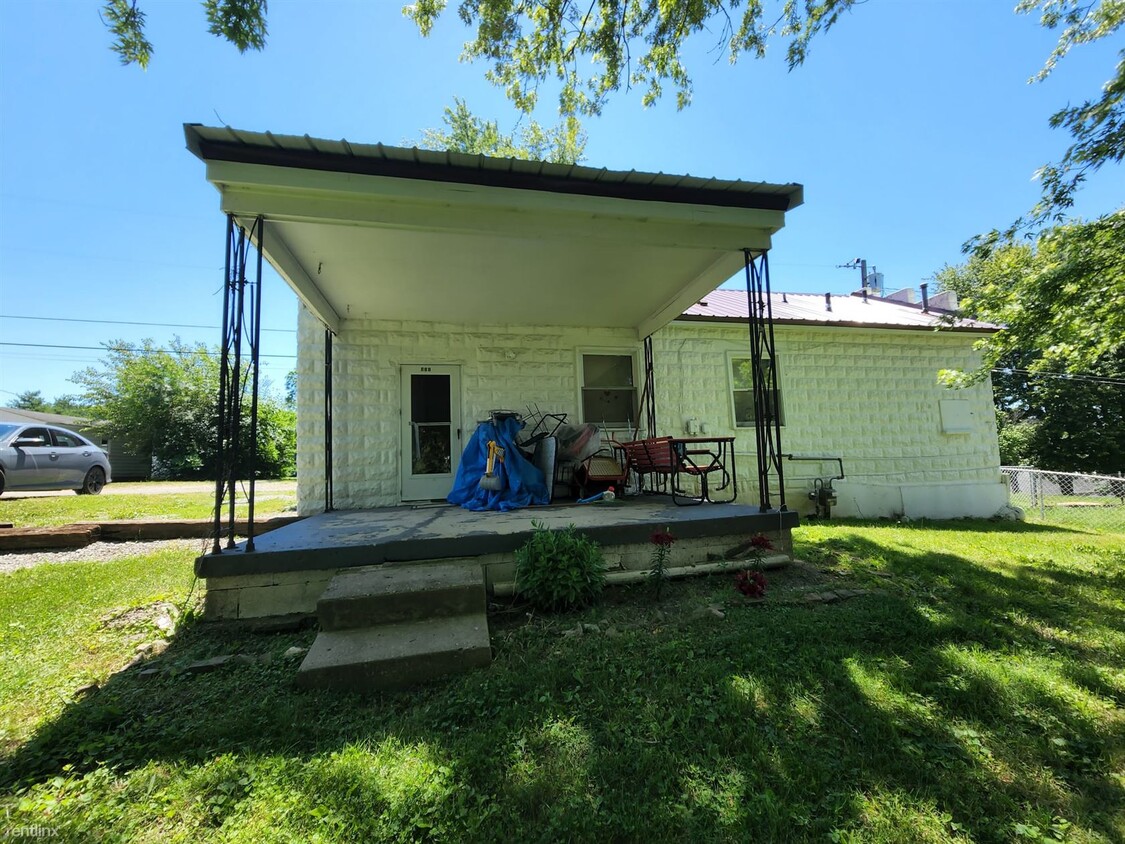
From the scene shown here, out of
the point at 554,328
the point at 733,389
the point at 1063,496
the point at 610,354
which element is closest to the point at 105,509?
the point at 554,328

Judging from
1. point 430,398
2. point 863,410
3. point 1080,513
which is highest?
point 430,398

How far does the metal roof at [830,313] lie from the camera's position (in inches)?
313

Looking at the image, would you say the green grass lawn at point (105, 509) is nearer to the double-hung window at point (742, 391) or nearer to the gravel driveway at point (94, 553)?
the gravel driveway at point (94, 553)

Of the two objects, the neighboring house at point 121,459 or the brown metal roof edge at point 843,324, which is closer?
the brown metal roof edge at point 843,324

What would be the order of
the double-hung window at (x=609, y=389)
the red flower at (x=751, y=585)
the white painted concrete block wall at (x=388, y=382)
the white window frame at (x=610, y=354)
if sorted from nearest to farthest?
1. the red flower at (x=751, y=585)
2. the white painted concrete block wall at (x=388, y=382)
3. the white window frame at (x=610, y=354)
4. the double-hung window at (x=609, y=389)

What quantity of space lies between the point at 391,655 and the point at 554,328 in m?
5.30

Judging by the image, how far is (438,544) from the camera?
11.3 ft

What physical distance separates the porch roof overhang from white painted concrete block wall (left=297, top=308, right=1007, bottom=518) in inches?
39.2

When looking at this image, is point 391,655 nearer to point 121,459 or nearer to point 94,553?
point 94,553

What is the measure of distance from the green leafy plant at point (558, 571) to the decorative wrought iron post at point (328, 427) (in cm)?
348

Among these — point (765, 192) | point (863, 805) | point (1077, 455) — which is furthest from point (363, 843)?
point (1077, 455)

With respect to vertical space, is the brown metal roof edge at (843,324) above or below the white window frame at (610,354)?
above

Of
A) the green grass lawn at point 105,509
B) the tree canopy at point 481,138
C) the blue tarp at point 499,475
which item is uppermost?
the tree canopy at point 481,138

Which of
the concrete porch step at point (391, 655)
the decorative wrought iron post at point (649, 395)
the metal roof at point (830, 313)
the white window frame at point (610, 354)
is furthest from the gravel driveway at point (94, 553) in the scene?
the metal roof at point (830, 313)
